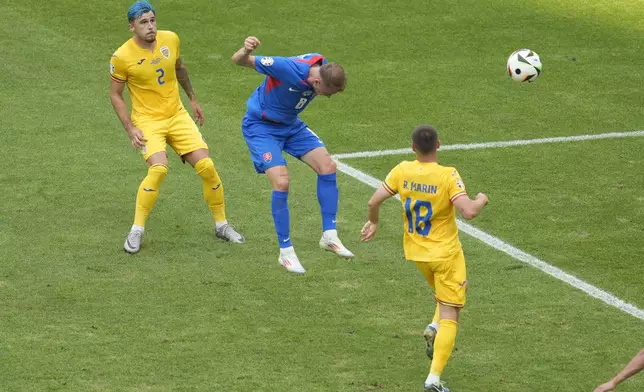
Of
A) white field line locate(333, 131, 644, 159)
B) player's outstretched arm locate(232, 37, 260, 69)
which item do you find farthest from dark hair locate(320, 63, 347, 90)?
Answer: white field line locate(333, 131, 644, 159)

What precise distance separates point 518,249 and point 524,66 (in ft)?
10.4

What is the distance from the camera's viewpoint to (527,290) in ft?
36.3

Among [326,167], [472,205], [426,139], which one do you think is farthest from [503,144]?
[472,205]

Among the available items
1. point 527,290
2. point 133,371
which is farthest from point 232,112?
point 133,371

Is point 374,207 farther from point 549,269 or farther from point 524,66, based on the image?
point 524,66

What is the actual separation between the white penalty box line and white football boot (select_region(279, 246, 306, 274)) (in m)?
2.07

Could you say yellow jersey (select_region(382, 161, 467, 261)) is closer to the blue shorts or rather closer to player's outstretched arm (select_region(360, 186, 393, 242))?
player's outstretched arm (select_region(360, 186, 393, 242))

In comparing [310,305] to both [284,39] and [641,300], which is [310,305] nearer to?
[641,300]

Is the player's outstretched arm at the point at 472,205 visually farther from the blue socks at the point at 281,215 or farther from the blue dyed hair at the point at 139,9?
the blue dyed hair at the point at 139,9

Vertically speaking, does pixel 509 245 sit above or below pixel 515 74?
below

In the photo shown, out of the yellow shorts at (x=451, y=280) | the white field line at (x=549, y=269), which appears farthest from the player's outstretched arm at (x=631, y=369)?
the white field line at (x=549, y=269)

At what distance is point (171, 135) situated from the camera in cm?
1221

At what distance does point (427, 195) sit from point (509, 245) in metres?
3.46

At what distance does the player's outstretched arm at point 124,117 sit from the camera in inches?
468
